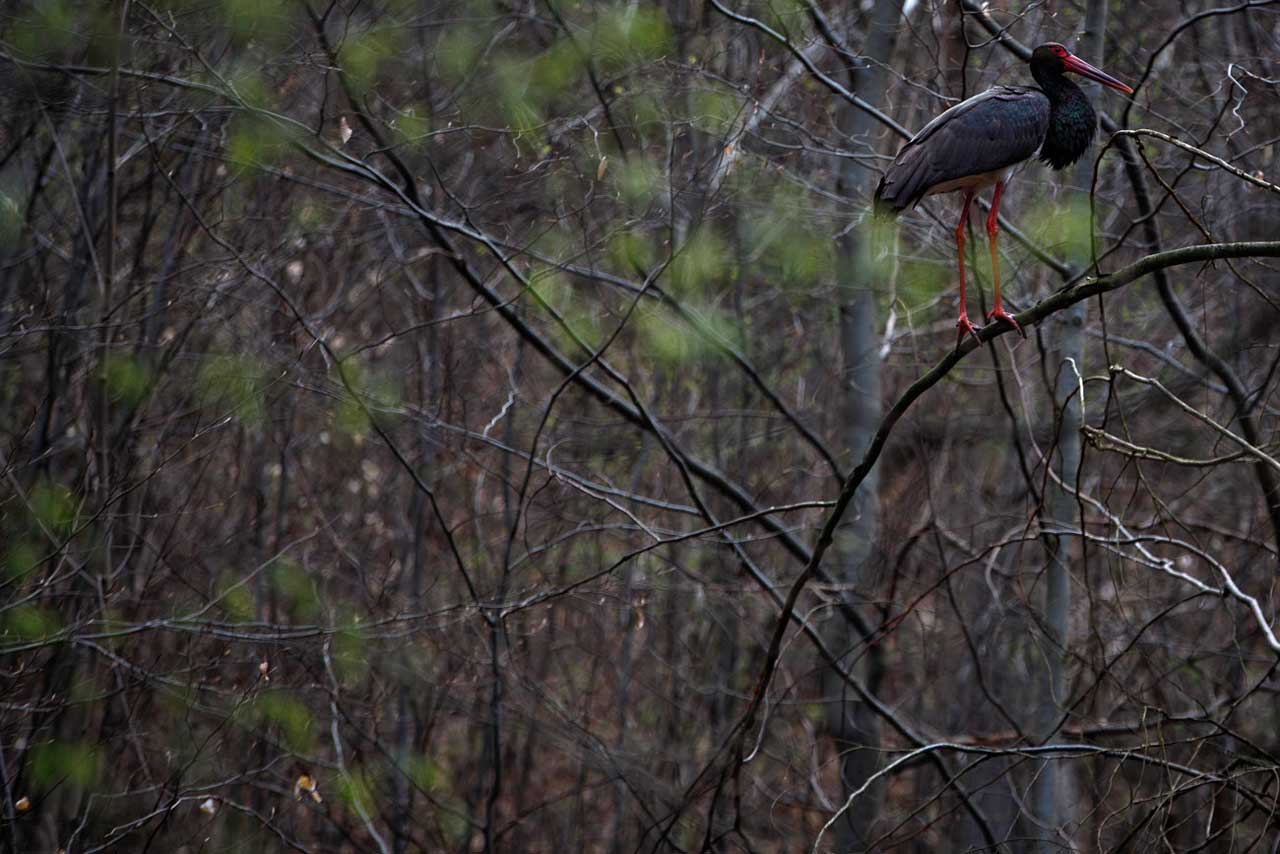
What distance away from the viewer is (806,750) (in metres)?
10.2

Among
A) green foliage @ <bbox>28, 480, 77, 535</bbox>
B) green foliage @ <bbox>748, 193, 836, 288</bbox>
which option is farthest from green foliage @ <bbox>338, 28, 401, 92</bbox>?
green foliage @ <bbox>28, 480, 77, 535</bbox>

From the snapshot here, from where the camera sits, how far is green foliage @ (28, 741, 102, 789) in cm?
616

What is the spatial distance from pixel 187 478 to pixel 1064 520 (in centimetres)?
494

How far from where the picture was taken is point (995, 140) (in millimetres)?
5352

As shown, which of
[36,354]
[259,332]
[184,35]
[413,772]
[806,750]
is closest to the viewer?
[184,35]

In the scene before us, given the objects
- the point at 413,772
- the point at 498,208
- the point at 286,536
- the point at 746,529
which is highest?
the point at 498,208

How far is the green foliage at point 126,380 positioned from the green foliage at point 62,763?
5.50ft

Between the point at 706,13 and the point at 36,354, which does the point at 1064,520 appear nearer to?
the point at 706,13

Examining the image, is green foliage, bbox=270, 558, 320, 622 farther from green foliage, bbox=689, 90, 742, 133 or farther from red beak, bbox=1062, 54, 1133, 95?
red beak, bbox=1062, 54, 1133, 95

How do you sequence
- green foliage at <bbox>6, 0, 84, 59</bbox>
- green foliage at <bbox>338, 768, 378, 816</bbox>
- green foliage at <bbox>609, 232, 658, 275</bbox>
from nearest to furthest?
green foliage at <bbox>6, 0, 84, 59</bbox> < green foliage at <bbox>609, 232, 658, 275</bbox> < green foliage at <bbox>338, 768, 378, 816</bbox>

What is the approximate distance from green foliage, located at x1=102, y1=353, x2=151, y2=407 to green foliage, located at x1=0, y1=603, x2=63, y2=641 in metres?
1.09

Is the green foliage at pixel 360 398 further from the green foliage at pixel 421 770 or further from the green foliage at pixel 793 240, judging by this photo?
the green foliage at pixel 793 240

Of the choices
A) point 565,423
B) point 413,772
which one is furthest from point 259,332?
point 413,772

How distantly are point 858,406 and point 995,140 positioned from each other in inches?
93.9
